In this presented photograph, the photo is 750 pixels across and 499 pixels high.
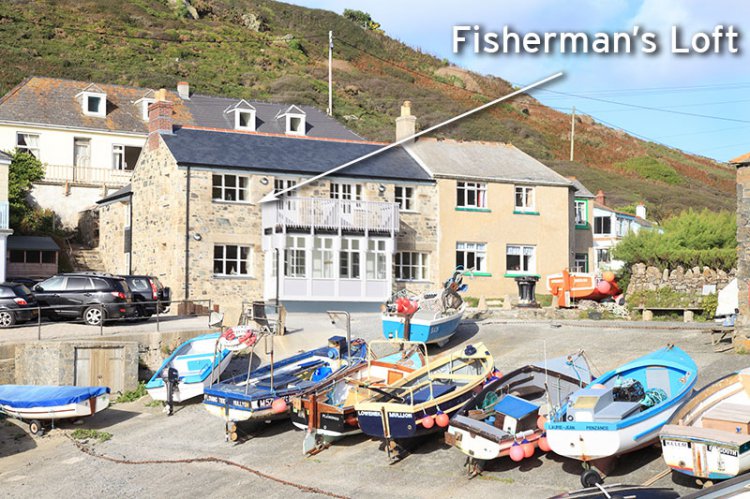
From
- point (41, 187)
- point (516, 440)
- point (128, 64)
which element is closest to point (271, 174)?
point (41, 187)

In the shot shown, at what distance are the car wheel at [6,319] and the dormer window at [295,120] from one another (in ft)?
77.5

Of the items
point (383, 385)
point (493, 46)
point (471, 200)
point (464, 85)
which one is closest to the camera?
point (493, 46)

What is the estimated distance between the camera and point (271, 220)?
33.2 meters

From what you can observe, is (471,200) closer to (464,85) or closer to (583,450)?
(583,450)

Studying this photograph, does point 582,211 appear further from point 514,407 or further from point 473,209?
point 514,407

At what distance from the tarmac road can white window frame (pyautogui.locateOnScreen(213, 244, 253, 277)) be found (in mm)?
10771

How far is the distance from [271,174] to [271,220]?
2.03 m

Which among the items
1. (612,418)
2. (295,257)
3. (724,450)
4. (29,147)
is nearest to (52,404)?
(612,418)

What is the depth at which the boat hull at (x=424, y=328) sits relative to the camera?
2456cm

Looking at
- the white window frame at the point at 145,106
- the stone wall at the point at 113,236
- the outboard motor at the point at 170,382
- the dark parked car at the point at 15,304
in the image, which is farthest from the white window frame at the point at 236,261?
the white window frame at the point at 145,106

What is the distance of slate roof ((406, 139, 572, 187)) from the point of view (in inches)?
1495

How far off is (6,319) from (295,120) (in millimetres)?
24796

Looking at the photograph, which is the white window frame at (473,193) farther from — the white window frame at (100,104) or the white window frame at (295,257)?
the white window frame at (100,104)

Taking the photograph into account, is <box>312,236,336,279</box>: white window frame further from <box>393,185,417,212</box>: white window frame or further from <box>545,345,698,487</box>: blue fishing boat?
<box>545,345,698,487</box>: blue fishing boat
